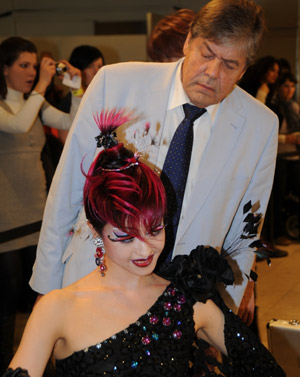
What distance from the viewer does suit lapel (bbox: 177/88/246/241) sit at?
1853 mm

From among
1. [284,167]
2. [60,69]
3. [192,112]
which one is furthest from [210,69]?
[284,167]

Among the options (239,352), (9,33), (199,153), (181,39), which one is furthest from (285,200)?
(239,352)

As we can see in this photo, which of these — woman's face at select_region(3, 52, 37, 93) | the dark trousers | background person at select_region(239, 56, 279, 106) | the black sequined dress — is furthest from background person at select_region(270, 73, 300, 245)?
the black sequined dress

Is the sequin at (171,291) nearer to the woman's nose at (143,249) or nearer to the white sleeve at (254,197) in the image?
the woman's nose at (143,249)

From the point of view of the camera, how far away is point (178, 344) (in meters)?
1.50

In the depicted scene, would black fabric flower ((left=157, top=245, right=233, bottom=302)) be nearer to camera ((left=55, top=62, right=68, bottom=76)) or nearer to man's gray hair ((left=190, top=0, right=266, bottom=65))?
man's gray hair ((left=190, top=0, right=266, bottom=65))

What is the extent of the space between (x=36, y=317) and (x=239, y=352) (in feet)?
1.68

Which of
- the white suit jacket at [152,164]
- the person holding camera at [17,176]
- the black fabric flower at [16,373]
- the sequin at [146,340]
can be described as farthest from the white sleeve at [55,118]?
the black fabric flower at [16,373]

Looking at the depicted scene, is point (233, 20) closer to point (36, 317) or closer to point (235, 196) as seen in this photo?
point (235, 196)

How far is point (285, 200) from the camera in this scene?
5.48 metres

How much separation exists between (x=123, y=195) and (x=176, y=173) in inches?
17.5

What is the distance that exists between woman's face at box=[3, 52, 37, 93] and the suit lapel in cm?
152

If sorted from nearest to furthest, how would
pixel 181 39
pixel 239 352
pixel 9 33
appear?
pixel 239 352, pixel 181 39, pixel 9 33

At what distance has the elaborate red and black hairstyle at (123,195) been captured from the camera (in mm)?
1433
